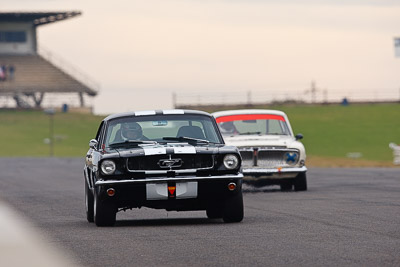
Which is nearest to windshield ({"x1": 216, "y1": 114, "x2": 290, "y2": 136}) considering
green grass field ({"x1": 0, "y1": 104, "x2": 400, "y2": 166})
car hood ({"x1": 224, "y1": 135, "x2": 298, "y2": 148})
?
car hood ({"x1": 224, "y1": 135, "x2": 298, "y2": 148})

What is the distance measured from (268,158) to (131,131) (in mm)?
8044

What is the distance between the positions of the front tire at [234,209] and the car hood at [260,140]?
27.0 feet

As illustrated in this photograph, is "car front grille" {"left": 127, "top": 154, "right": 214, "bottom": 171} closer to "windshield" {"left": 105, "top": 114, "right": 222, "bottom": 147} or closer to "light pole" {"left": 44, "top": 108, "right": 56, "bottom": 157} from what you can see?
"windshield" {"left": 105, "top": 114, "right": 222, "bottom": 147}

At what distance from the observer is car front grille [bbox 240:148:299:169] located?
22.2m

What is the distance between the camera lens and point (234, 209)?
547 inches

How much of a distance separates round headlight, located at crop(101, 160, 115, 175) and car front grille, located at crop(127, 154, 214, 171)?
216 mm

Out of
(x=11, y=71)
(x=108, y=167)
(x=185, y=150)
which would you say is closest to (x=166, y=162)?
(x=185, y=150)

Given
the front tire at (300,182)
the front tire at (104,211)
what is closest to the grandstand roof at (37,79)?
the front tire at (300,182)

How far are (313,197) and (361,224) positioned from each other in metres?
6.74

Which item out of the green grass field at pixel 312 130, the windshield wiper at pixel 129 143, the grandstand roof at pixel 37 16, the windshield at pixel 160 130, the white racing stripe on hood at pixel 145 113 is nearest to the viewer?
the windshield wiper at pixel 129 143

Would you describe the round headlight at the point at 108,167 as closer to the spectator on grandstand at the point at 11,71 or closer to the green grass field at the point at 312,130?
the green grass field at the point at 312,130

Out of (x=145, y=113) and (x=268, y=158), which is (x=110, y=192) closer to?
(x=145, y=113)

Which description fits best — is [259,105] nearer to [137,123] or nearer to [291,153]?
[291,153]

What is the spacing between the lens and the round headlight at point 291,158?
873 inches
